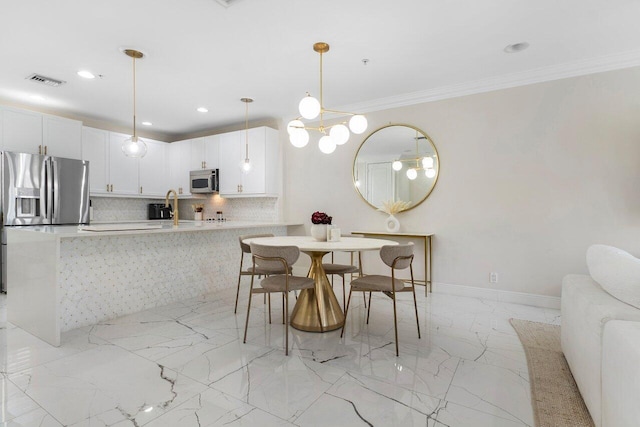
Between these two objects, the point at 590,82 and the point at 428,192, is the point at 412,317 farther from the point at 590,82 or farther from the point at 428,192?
the point at 590,82

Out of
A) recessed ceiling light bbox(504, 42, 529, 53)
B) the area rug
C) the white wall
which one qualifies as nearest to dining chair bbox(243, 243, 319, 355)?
the area rug

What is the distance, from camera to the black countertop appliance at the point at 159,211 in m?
6.44

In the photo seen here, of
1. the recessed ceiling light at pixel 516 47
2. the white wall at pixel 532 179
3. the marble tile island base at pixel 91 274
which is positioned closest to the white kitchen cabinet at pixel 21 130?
the marble tile island base at pixel 91 274

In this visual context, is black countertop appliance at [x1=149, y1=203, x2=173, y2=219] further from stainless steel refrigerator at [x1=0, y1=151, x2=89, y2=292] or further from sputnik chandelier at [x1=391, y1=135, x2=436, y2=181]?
sputnik chandelier at [x1=391, y1=135, x2=436, y2=181]

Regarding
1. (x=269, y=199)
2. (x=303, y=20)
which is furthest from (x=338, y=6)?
(x=269, y=199)

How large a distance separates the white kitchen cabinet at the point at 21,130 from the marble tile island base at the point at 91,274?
1895 millimetres

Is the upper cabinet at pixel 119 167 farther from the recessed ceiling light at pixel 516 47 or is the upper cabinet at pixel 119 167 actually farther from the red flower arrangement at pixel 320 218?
the recessed ceiling light at pixel 516 47

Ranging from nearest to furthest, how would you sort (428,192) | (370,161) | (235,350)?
(235,350), (428,192), (370,161)

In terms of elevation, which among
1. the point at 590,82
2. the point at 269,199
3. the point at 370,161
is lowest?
the point at 269,199

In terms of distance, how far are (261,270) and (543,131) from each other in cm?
327

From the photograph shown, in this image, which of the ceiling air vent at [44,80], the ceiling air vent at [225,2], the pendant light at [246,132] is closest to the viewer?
the ceiling air vent at [225,2]

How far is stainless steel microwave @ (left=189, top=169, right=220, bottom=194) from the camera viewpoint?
5730 mm

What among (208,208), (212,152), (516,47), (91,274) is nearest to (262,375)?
(91,274)

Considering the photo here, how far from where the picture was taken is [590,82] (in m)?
3.39
